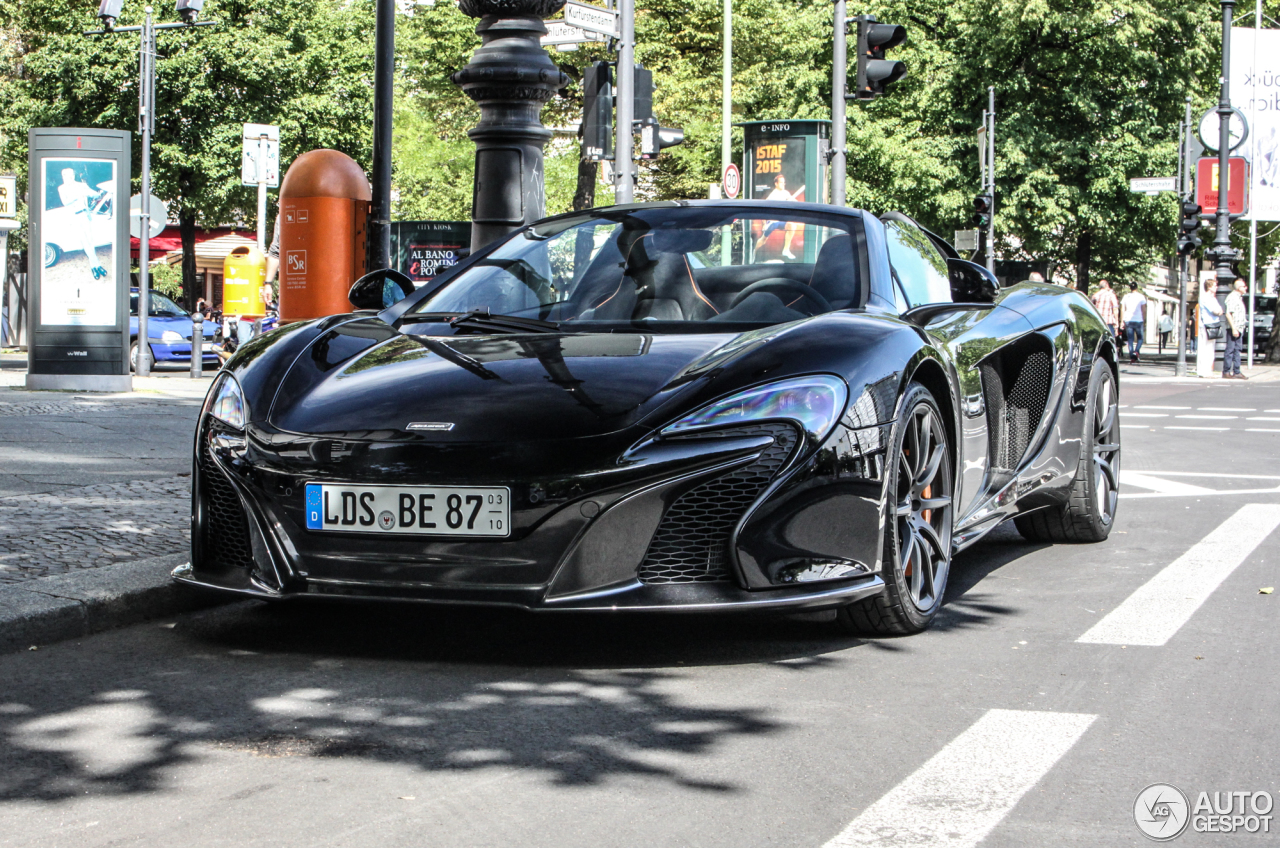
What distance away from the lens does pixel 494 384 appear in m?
4.24

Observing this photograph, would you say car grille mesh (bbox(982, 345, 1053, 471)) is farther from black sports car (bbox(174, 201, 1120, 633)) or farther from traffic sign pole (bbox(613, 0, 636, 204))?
traffic sign pole (bbox(613, 0, 636, 204))

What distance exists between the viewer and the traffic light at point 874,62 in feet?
52.5

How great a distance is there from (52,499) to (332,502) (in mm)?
3422

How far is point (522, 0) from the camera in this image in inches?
316

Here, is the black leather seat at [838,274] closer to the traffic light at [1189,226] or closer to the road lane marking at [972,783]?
the road lane marking at [972,783]

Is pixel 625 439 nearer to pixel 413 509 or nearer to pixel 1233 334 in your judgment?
pixel 413 509

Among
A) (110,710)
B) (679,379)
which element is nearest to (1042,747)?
(679,379)

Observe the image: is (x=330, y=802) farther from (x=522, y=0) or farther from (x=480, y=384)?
(x=522, y=0)

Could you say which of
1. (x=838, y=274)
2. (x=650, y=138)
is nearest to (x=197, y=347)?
(x=650, y=138)

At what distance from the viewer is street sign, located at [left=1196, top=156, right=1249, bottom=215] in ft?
86.1

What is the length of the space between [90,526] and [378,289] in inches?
63.1

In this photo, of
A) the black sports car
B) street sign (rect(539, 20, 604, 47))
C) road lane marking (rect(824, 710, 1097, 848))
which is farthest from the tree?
road lane marking (rect(824, 710, 1097, 848))

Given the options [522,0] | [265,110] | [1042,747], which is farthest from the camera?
[265,110]

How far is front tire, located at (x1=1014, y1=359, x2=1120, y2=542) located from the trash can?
1823 centimetres
